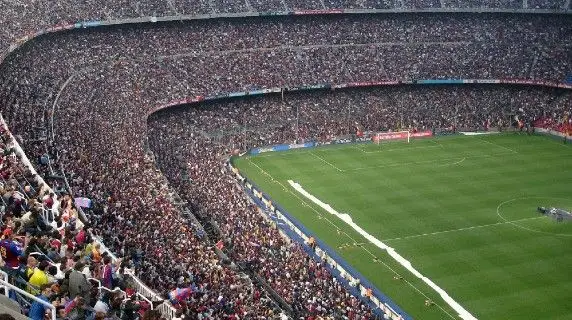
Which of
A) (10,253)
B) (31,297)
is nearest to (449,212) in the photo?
(10,253)

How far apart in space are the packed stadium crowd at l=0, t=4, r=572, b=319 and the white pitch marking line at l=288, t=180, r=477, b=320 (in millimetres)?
4490

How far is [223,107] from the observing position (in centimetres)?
6494

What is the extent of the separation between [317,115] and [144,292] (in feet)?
158

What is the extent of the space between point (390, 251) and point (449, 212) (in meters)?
7.62

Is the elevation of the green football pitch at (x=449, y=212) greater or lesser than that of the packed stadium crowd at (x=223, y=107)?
lesser

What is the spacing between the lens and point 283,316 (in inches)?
1126

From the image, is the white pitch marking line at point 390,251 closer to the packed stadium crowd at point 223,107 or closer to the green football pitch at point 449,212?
the green football pitch at point 449,212

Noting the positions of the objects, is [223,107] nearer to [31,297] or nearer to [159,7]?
[159,7]

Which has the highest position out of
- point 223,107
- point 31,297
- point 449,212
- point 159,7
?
point 31,297

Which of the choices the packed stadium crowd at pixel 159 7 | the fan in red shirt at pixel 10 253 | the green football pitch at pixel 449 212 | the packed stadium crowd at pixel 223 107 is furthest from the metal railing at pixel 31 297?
the packed stadium crowd at pixel 159 7

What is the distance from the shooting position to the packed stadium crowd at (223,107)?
2934 centimetres

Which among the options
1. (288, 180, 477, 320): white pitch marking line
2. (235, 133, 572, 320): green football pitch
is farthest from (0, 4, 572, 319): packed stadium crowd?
(288, 180, 477, 320): white pitch marking line

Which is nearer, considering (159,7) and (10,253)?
(10,253)

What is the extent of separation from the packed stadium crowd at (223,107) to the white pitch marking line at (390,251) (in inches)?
177
